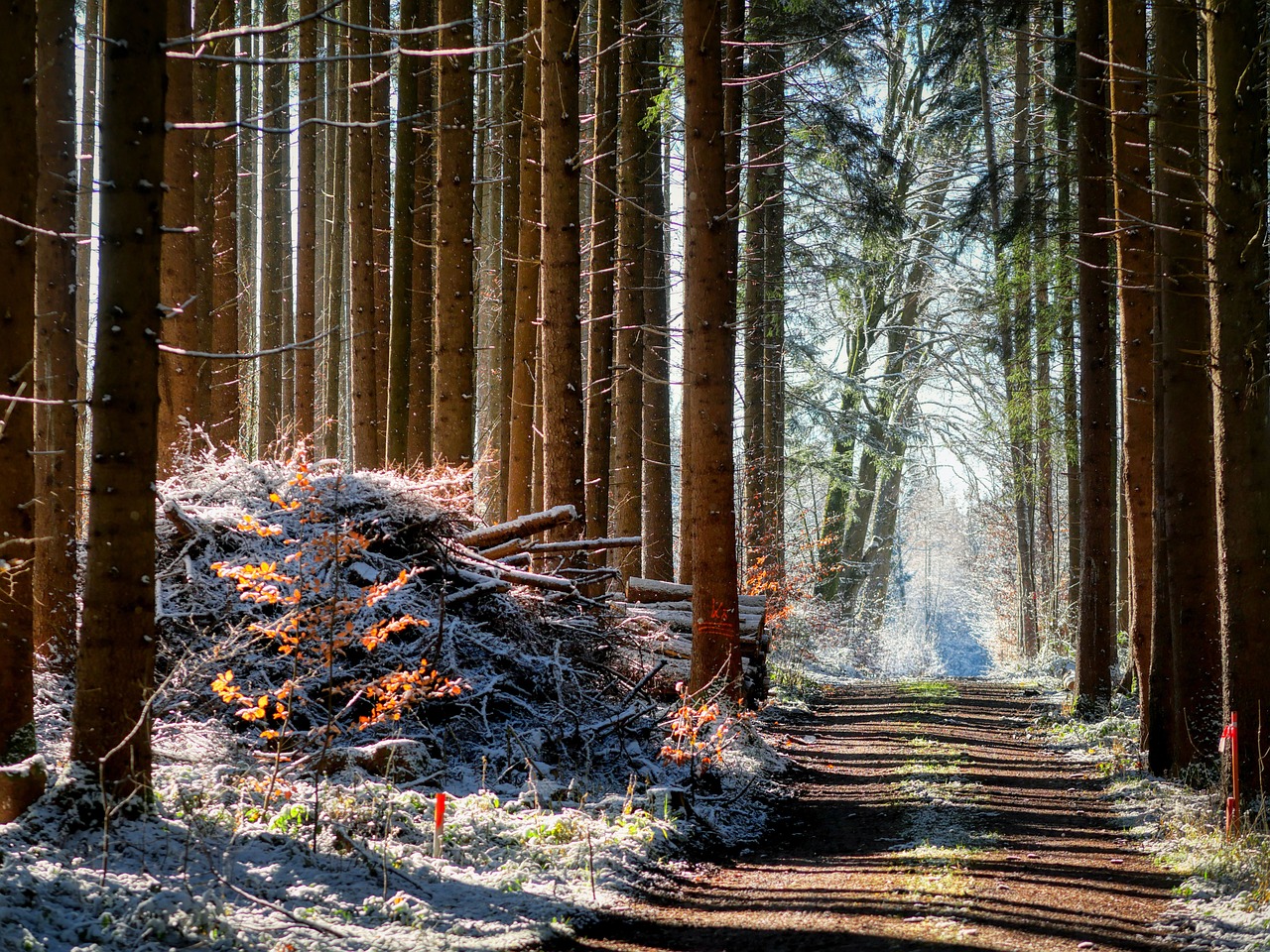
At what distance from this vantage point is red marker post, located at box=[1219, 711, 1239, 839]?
6922mm

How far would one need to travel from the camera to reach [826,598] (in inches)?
1094

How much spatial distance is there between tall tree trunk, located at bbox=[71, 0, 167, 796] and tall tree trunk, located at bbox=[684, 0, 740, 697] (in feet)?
18.8

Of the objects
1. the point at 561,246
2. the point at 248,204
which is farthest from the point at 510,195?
the point at 248,204

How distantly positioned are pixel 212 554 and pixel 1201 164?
843 cm

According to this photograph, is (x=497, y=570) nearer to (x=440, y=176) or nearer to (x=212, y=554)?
(x=212, y=554)

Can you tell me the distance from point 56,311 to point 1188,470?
8.84 meters

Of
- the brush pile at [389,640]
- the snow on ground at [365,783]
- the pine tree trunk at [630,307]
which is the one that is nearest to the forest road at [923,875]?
the snow on ground at [365,783]

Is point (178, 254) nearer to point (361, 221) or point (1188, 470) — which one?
point (361, 221)

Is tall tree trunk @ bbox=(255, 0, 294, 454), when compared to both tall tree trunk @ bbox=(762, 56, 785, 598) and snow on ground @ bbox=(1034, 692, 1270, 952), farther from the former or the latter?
snow on ground @ bbox=(1034, 692, 1270, 952)

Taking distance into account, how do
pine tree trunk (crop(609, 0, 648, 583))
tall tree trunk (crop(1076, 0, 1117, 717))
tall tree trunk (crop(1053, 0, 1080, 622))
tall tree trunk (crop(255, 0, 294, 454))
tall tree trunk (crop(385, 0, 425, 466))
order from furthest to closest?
tall tree trunk (crop(255, 0, 294, 454))
pine tree trunk (crop(609, 0, 648, 583))
tall tree trunk (crop(385, 0, 425, 466))
tall tree trunk (crop(1053, 0, 1080, 622))
tall tree trunk (crop(1076, 0, 1117, 717))

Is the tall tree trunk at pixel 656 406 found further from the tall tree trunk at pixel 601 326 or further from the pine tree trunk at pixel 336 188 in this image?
the pine tree trunk at pixel 336 188

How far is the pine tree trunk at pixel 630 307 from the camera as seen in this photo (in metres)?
15.2

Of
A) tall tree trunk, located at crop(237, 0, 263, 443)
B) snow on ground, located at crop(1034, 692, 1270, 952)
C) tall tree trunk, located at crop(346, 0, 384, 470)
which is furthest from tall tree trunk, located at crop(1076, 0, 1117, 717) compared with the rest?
tall tree trunk, located at crop(237, 0, 263, 443)

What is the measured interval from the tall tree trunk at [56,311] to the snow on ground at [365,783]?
0.93 meters
